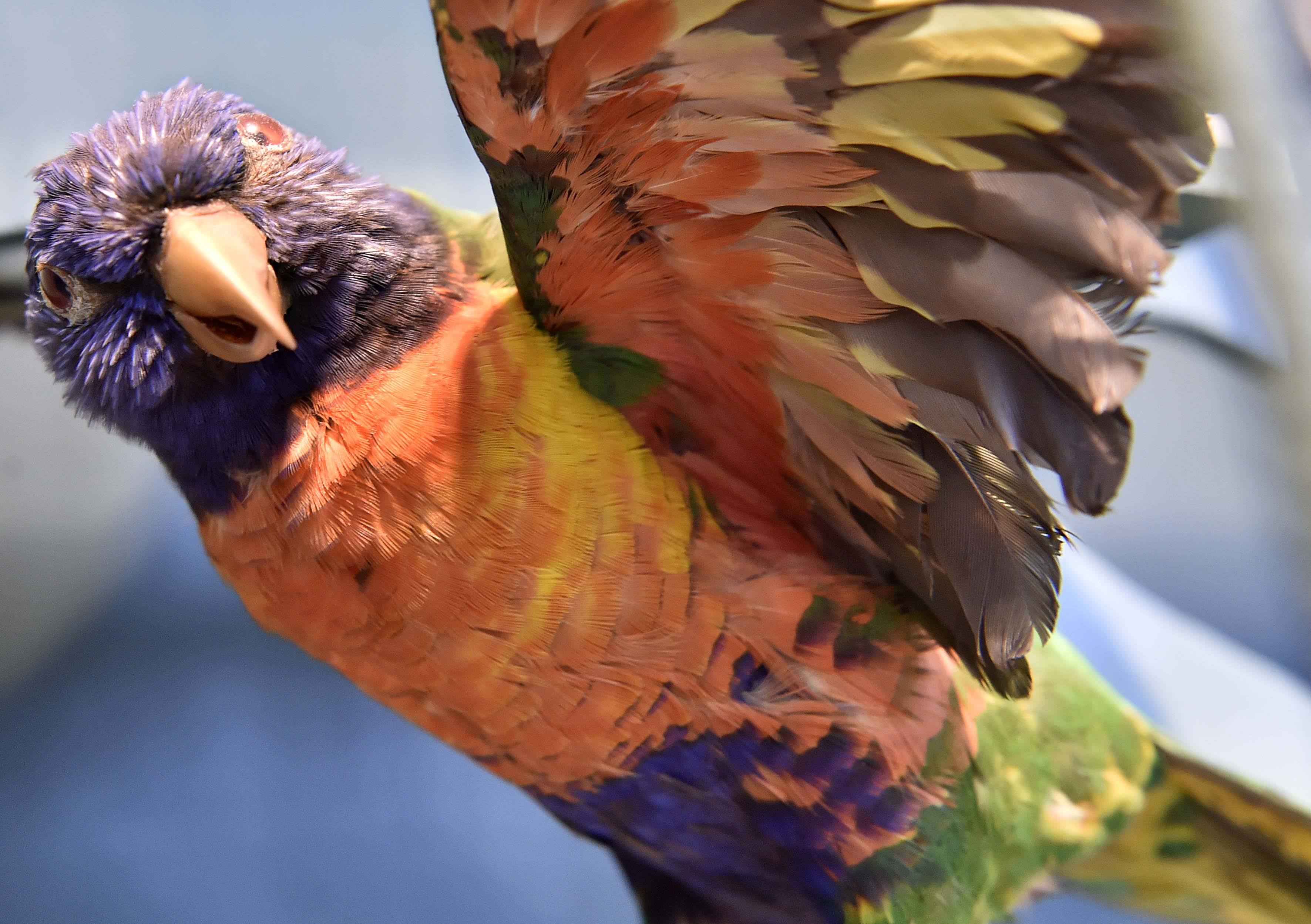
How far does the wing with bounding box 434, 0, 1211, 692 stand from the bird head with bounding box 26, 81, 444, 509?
0.11m

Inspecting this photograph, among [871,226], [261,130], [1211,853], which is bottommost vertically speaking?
[1211,853]

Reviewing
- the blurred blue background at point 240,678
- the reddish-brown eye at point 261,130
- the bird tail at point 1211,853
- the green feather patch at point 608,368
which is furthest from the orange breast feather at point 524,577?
the blurred blue background at point 240,678

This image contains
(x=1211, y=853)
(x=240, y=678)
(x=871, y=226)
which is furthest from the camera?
(x=240, y=678)

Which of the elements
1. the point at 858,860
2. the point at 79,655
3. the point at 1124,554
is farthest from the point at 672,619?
the point at 1124,554

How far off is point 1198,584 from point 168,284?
1.54 metres

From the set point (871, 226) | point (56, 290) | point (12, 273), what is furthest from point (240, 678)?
point (871, 226)

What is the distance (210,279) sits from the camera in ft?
1.74

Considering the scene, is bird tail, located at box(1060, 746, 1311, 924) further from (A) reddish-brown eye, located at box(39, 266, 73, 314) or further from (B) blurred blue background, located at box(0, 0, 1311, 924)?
(A) reddish-brown eye, located at box(39, 266, 73, 314)

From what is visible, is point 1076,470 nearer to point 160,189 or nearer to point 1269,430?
point 1269,430

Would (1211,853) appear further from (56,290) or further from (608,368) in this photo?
(56,290)

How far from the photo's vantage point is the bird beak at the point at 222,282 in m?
0.53

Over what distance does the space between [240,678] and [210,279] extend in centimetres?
97

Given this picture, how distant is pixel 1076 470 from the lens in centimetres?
54

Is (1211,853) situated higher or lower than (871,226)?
lower
